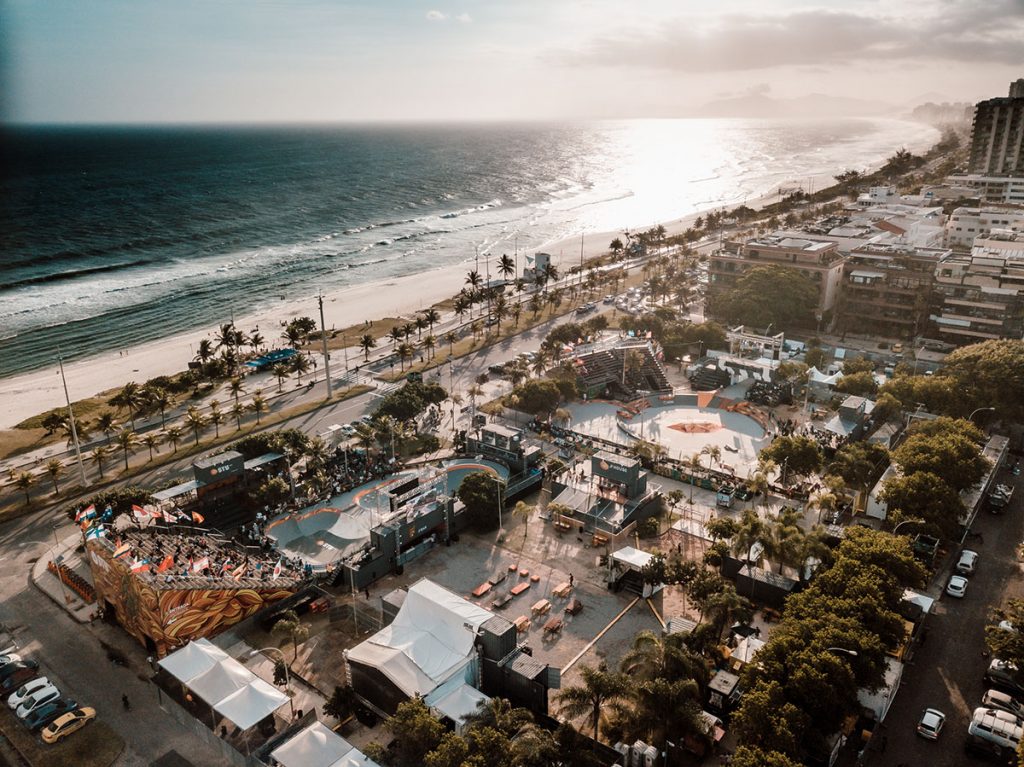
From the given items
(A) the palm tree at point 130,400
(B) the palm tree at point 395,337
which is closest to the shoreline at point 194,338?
(B) the palm tree at point 395,337

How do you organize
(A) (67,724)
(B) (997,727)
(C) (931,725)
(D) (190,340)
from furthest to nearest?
(D) (190,340) < (A) (67,724) < (C) (931,725) < (B) (997,727)

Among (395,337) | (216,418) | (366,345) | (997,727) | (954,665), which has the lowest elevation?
(954,665)

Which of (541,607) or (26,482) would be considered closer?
(541,607)

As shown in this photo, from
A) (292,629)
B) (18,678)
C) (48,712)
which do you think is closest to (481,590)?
(292,629)

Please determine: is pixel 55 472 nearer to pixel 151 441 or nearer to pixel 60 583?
pixel 151 441

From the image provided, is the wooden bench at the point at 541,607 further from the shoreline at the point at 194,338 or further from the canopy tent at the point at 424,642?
the shoreline at the point at 194,338
